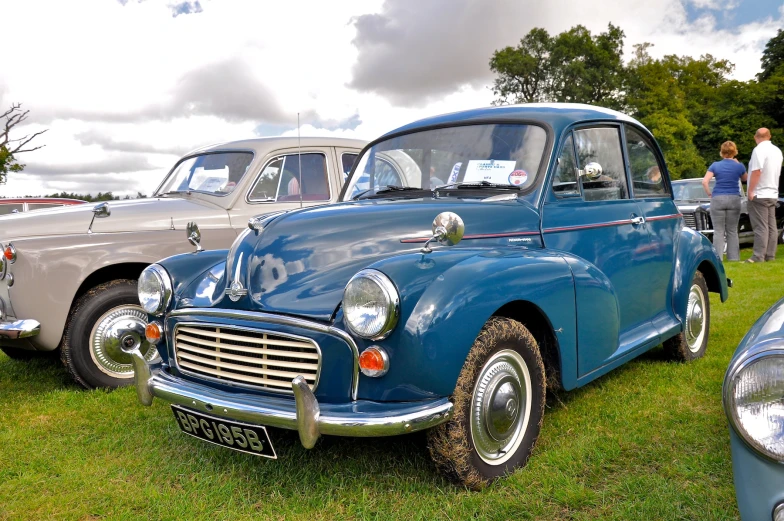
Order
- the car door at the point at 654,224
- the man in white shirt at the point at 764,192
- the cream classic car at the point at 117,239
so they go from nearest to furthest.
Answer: the car door at the point at 654,224, the cream classic car at the point at 117,239, the man in white shirt at the point at 764,192

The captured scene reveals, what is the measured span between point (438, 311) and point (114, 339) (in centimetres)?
309

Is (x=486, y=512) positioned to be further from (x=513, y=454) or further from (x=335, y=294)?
(x=335, y=294)

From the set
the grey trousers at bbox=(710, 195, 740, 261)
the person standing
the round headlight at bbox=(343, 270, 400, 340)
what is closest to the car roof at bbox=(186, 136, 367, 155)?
the round headlight at bbox=(343, 270, 400, 340)

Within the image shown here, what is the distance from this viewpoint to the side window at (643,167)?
427 centimetres

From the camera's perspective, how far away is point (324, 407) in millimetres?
2479

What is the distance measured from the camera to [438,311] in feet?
8.05

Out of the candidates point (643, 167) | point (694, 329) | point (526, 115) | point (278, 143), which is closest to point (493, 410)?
point (526, 115)

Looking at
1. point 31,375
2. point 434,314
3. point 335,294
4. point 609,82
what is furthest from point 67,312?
point 609,82

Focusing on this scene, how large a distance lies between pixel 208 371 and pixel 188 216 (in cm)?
268

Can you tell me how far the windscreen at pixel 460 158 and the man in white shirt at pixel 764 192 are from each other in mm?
8049

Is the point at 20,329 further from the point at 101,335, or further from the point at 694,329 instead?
the point at 694,329

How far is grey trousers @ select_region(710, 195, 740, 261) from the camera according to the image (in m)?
10.4

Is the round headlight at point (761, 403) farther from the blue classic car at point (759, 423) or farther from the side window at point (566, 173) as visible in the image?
the side window at point (566, 173)

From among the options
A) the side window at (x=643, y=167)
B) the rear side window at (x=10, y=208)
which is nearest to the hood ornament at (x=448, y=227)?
the side window at (x=643, y=167)
